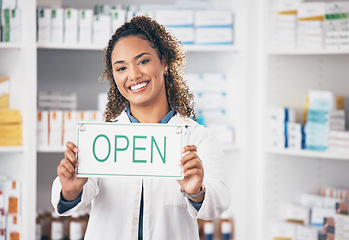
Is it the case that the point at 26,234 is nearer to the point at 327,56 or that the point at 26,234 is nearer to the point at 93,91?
the point at 93,91

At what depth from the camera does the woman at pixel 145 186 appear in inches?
57.3

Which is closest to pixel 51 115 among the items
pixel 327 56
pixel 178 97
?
pixel 178 97

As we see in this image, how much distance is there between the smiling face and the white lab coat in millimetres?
145

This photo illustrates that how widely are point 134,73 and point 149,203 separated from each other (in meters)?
0.43

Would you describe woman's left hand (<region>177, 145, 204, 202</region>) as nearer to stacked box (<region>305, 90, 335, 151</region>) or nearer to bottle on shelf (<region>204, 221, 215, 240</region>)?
stacked box (<region>305, 90, 335, 151</region>)

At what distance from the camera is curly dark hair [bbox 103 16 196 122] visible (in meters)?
1.56

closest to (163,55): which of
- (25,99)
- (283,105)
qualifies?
(25,99)

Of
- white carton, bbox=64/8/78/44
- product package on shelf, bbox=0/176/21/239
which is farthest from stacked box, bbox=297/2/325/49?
product package on shelf, bbox=0/176/21/239

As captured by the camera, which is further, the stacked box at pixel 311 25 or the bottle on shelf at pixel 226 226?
the bottle on shelf at pixel 226 226

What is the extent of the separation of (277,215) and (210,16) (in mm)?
1305

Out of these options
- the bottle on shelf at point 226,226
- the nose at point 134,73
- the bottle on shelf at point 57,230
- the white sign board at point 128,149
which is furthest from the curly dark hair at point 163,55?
the bottle on shelf at point 226,226

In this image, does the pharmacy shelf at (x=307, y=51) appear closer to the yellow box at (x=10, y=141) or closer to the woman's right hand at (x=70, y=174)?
the yellow box at (x=10, y=141)

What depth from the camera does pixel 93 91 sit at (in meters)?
3.27

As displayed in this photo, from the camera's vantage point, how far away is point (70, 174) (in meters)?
1.34
